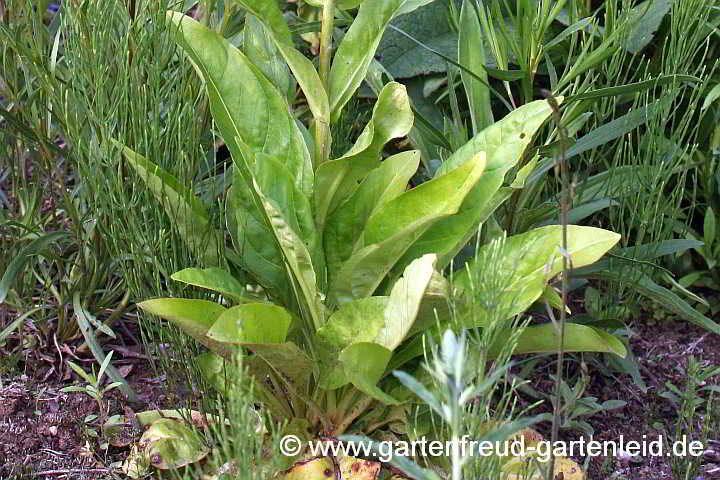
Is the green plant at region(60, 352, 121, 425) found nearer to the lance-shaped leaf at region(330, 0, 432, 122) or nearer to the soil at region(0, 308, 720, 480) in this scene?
the soil at region(0, 308, 720, 480)

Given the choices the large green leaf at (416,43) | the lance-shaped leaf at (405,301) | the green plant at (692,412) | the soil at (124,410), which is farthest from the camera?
the large green leaf at (416,43)

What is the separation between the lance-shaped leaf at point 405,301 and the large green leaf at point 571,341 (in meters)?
0.25

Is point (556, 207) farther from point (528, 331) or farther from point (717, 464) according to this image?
point (717, 464)

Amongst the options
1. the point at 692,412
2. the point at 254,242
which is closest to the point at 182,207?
the point at 254,242

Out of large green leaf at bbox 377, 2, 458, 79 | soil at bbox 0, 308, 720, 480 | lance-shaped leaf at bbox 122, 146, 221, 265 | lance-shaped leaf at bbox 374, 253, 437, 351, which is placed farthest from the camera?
large green leaf at bbox 377, 2, 458, 79

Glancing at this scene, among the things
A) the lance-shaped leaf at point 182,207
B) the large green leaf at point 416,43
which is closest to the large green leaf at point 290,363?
the lance-shaped leaf at point 182,207

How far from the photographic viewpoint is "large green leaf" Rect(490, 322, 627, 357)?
63.6 inches

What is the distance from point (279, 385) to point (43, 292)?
71 cm

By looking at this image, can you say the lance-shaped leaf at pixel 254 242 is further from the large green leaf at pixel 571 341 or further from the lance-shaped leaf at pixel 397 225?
the large green leaf at pixel 571 341

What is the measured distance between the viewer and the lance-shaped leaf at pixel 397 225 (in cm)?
147

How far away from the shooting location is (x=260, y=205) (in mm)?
1623

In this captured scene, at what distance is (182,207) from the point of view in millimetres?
1654

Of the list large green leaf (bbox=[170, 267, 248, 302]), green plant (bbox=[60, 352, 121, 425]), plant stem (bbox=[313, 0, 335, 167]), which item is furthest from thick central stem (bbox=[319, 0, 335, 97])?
green plant (bbox=[60, 352, 121, 425])

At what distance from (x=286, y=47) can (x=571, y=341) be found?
761mm
